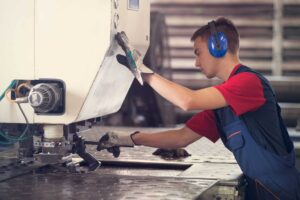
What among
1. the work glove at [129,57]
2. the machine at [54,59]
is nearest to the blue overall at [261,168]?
the work glove at [129,57]

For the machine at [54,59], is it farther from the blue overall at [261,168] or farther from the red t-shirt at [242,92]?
the blue overall at [261,168]

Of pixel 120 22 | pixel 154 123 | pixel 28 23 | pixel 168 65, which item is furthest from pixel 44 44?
pixel 168 65

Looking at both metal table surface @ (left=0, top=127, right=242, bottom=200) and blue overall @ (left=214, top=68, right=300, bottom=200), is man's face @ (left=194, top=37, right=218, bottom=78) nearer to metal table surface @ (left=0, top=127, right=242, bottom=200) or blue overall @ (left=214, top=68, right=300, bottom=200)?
blue overall @ (left=214, top=68, right=300, bottom=200)

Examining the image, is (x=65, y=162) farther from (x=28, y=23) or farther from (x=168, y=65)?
(x=168, y=65)

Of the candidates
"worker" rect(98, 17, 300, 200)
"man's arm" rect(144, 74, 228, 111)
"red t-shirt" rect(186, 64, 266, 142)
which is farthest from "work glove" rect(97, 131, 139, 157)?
"red t-shirt" rect(186, 64, 266, 142)

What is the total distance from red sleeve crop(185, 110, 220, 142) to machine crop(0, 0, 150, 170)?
2.20 ft

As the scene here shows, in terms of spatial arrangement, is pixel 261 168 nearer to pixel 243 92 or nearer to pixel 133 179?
pixel 243 92

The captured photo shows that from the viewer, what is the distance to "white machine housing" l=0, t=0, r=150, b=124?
2.14m

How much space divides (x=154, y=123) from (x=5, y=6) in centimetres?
273

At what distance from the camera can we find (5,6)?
2.21 metres

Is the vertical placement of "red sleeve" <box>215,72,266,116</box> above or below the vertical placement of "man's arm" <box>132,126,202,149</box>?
above

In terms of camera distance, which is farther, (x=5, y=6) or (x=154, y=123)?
(x=154, y=123)

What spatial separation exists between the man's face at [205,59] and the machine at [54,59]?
0.48 m

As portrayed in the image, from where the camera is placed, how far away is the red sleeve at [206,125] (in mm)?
2807
